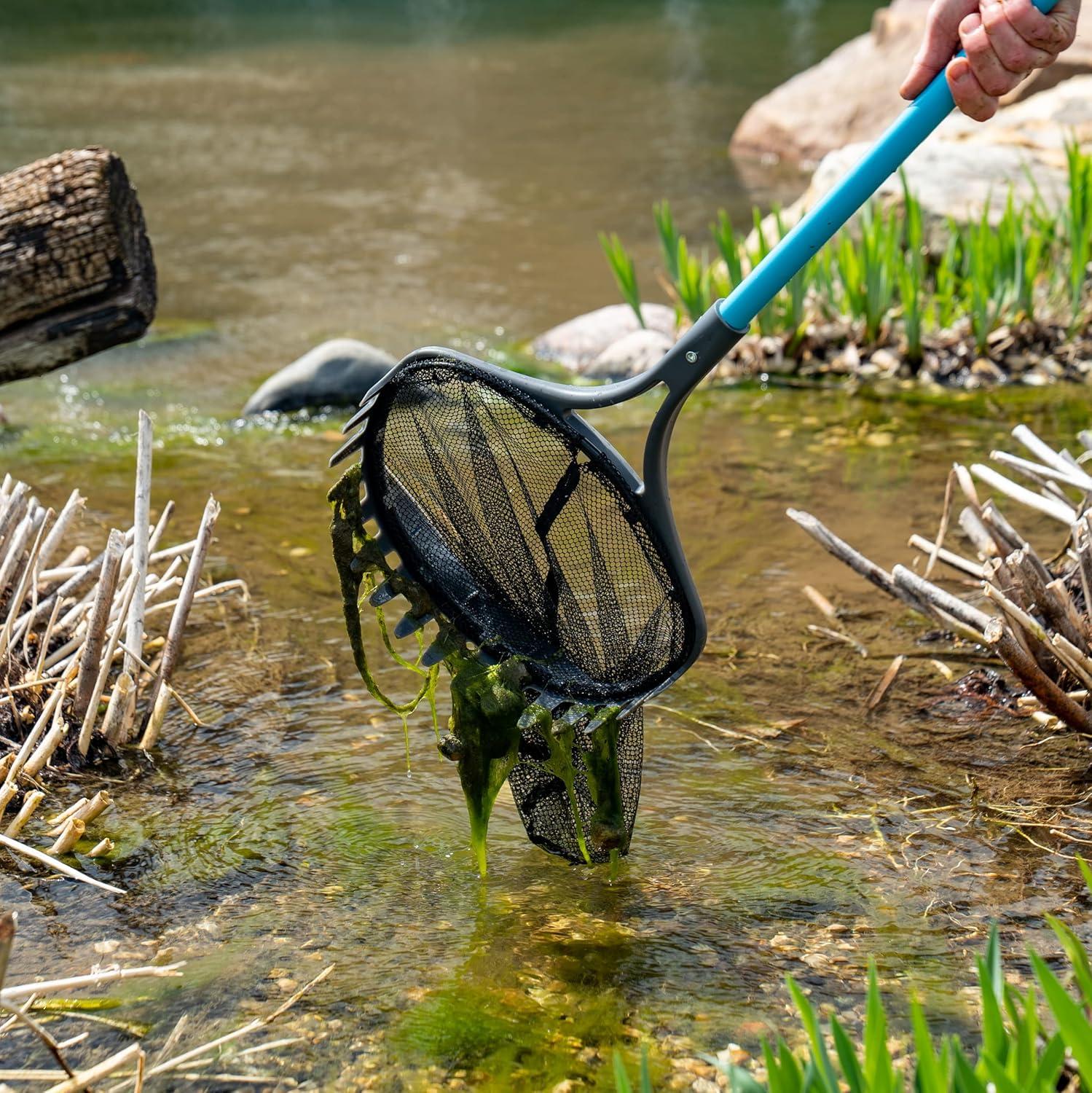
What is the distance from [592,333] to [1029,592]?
13.1ft

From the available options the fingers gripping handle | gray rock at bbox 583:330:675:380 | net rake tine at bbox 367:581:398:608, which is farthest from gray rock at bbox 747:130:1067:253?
net rake tine at bbox 367:581:398:608

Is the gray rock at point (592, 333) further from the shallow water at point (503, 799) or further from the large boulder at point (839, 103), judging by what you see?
the large boulder at point (839, 103)

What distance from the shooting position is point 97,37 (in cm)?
1748

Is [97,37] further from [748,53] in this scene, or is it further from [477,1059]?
[477,1059]

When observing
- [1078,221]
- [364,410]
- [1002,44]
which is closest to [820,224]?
[1002,44]

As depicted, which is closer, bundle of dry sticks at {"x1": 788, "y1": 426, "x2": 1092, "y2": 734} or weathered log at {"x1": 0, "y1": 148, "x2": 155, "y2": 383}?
bundle of dry sticks at {"x1": 788, "y1": 426, "x2": 1092, "y2": 734}

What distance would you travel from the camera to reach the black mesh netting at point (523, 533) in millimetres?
2611

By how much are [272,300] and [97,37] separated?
11.5m

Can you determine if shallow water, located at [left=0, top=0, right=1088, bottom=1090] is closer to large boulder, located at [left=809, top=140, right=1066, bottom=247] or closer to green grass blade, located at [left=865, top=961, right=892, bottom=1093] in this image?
green grass blade, located at [left=865, top=961, right=892, bottom=1093]

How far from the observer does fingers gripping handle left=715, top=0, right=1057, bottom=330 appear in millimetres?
2469

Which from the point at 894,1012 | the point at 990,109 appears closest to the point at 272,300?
the point at 990,109

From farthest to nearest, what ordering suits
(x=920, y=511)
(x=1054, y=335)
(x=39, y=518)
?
(x=1054, y=335), (x=920, y=511), (x=39, y=518)

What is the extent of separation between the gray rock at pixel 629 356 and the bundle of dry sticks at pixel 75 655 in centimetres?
319

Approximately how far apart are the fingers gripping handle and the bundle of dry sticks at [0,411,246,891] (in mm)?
1563
